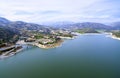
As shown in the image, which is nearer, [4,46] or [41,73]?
[41,73]

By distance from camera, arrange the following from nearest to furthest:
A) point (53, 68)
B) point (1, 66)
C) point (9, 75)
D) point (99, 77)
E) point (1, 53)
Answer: point (99, 77) → point (9, 75) → point (53, 68) → point (1, 66) → point (1, 53)

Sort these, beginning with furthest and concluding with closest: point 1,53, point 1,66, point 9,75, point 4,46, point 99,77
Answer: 1. point 4,46
2. point 1,53
3. point 1,66
4. point 9,75
5. point 99,77

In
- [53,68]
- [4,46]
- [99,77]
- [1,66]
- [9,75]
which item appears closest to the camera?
[99,77]

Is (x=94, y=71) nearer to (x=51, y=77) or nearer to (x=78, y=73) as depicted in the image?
(x=78, y=73)

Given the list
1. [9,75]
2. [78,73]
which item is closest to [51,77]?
[78,73]

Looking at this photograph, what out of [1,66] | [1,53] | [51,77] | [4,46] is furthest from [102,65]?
[4,46]

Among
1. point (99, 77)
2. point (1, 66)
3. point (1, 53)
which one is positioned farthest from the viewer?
point (1, 53)

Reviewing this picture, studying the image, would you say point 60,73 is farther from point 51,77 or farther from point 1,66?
point 1,66

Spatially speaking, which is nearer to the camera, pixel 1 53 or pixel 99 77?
pixel 99 77
